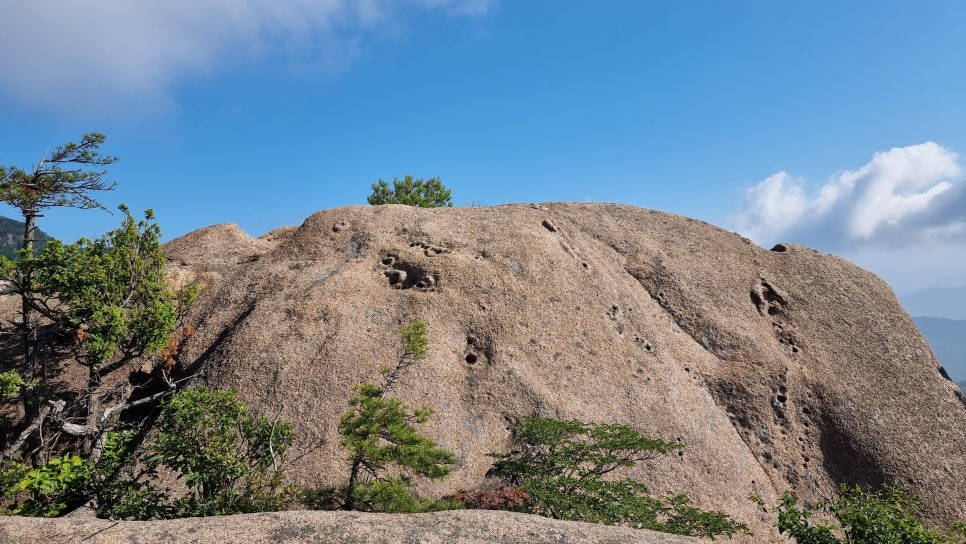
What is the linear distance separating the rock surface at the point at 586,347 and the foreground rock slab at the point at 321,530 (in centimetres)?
803

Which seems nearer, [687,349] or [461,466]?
[461,466]

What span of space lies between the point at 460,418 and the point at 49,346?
17282 millimetres

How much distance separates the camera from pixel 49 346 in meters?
22.8

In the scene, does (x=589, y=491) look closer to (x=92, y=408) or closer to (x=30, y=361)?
(x=92, y=408)

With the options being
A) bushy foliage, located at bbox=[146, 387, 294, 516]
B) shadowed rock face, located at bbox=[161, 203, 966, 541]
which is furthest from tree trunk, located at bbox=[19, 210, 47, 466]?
bushy foliage, located at bbox=[146, 387, 294, 516]

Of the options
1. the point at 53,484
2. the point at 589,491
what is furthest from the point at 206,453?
the point at 589,491

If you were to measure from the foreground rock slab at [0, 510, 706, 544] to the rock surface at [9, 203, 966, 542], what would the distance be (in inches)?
316

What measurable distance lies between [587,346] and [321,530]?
52.8ft

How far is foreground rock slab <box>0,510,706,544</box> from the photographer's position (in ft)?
26.5

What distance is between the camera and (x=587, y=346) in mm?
23000

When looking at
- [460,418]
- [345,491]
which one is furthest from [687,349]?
[345,491]

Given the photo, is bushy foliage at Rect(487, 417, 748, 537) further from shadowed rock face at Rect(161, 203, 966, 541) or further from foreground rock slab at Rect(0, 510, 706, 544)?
foreground rock slab at Rect(0, 510, 706, 544)

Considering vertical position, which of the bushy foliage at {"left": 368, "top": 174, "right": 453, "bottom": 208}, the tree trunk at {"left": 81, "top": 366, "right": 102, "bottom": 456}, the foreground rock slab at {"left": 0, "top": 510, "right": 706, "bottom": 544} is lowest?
the foreground rock slab at {"left": 0, "top": 510, "right": 706, "bottom": 544}

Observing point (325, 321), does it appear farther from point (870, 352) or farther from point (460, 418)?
point (870, 352)
